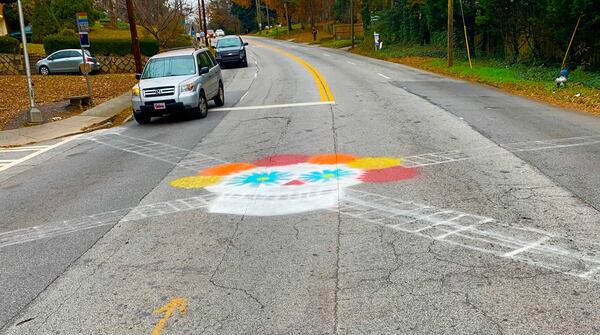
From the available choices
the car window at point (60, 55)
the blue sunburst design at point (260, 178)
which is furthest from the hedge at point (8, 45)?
the blue sunburst design at point (260, 178)

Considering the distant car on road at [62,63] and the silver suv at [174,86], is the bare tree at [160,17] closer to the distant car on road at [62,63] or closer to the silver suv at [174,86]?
the distant car on road at [62,63]

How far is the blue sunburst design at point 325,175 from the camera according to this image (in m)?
8.12

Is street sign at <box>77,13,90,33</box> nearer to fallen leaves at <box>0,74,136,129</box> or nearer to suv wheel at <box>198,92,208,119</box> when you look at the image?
fallen leaves at <box>0,74,136,129</box>

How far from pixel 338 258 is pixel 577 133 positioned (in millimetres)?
7925

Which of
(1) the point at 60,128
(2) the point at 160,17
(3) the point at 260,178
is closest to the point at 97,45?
(2) the point at 160,17

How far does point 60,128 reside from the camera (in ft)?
50.8

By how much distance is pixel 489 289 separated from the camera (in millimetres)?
4504

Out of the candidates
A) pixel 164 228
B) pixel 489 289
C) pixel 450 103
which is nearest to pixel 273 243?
pixel 164 228

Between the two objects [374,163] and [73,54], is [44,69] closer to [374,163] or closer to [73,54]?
[73,54]

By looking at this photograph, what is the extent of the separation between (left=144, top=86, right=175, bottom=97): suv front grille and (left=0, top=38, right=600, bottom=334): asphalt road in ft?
10.2

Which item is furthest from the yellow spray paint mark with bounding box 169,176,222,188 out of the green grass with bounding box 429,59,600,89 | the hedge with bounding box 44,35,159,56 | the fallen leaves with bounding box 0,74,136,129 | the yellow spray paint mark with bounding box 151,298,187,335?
the hedge with bounding box 44,35,159,56

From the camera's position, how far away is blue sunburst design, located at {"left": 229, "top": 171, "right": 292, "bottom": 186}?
8.09 meters

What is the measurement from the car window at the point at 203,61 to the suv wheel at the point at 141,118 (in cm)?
213

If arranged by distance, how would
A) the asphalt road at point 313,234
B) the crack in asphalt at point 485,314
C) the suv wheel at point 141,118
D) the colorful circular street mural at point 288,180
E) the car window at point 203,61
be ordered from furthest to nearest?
1. the car window at point 203,61
2. the suv wheel at point 141,118
3. the colorful circular street mural at point 288,180
4. the asphalt road at point 313,234
5. the crack in asphalt at point 485,314
